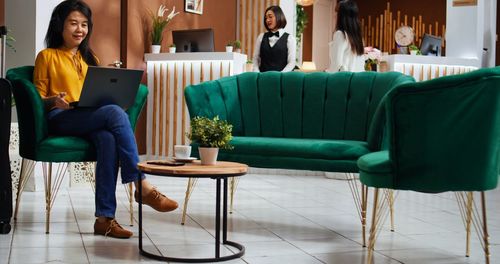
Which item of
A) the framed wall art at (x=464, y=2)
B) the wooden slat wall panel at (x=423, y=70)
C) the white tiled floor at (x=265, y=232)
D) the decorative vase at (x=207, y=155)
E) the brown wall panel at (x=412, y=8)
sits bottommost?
the white tiled floor at (x=265, y=232)

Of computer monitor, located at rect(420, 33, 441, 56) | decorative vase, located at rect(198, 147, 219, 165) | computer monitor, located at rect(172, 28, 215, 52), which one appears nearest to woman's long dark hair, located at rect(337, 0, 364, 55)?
computer monitor, located at rect(172, 28, 215, 52)

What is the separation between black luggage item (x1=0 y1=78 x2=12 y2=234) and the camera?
10.9ft

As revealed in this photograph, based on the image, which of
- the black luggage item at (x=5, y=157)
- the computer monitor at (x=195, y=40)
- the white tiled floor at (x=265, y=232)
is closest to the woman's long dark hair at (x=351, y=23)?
the white tiled floor at (x=265, y=232)

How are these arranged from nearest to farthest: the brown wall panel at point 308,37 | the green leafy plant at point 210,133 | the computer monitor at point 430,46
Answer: the green leafy plant at point 210,133 < the computer monitor at point 430,46 < the brown wall panel at point 308,37

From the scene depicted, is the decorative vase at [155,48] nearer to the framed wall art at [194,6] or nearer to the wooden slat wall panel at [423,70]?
the framed wall art at [194,6]

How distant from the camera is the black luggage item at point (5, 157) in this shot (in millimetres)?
3336

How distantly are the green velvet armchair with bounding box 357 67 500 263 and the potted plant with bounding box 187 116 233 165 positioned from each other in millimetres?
845

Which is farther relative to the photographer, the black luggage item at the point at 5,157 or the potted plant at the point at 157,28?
the potted plant at the point at 157,28

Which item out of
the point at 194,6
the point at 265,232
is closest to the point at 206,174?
the point at 265,232

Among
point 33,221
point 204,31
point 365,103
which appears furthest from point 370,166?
point 204,31

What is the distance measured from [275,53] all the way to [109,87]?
3036 millimetres

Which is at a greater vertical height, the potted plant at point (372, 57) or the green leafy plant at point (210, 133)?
the potted plant at point (372, 57)

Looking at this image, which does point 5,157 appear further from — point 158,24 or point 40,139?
point 158,24

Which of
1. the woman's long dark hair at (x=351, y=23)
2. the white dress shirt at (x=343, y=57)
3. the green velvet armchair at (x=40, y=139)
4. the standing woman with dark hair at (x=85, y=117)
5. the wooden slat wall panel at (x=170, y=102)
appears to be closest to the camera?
the standing woman with dark hair at (x=85, y=117)
